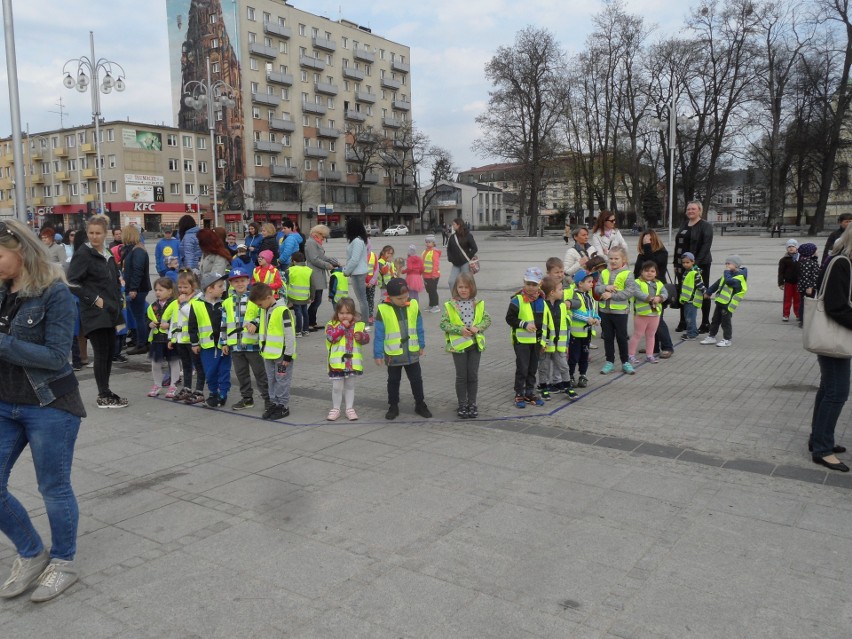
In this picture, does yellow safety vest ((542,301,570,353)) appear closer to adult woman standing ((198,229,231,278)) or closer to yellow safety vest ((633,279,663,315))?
yellow safety vest ((633,279,663,315))

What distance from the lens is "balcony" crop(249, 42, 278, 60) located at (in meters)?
75.1

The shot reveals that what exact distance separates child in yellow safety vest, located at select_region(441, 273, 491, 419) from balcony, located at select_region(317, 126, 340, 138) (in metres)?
83.1

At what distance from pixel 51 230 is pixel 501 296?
33.7 ft

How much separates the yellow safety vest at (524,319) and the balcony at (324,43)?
277 feet

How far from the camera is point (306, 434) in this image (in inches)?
247

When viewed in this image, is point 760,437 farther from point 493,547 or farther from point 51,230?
point 51,230

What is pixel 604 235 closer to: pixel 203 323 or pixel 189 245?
pixel 203 323

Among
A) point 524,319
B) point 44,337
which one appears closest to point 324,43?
point 524,319

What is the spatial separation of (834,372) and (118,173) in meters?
75.2

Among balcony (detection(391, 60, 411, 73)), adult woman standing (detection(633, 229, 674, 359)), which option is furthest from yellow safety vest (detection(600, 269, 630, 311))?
balcony (detection(391, 60, 411, 73))

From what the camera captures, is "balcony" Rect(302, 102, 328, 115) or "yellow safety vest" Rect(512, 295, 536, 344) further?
"balcony" Rect(302, 102, 328, 115)

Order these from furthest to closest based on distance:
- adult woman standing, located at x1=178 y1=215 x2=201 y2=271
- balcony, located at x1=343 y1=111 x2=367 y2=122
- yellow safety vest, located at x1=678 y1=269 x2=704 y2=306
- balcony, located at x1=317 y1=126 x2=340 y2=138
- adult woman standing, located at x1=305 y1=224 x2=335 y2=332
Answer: balcony, located at x1=343 y1=111 x2=367 y2=122, balcony, located at x1=317 y1=126 x2=340 y2=138, adult woman standing, located at x1=305 y1=224 x2=335 y2=332, adult woman standing, located at x1=178 y1=215 x2=201 y2=271, yellow safety vest, located at x1=678 y1=269 x2=704 y2=306

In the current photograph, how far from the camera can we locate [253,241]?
12.5 meters

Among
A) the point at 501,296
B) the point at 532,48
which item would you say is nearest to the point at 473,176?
the point at 532,48
